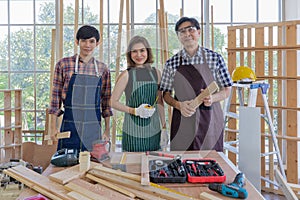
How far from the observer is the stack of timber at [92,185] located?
0.96 metres

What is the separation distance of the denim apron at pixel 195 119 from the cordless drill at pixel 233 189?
13.5 inches

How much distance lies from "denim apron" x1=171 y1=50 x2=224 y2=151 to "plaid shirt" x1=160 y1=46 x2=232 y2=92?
23 millimetres

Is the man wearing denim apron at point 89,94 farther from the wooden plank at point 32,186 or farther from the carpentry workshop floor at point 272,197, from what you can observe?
the carpentry workshop floor at point 272,197

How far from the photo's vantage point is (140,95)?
1183mm

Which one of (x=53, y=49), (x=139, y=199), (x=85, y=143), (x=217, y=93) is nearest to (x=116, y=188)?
(x=139, y=199)

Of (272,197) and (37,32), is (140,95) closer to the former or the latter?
(272,197)

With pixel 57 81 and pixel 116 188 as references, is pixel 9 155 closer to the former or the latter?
pixel 57 81

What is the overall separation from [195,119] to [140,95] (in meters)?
0.38

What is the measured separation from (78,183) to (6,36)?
2.65 meters

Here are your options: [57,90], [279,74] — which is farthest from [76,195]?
[279,74]

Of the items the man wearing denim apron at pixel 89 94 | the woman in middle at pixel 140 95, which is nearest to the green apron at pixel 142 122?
the woman in middle at pixel 140 95

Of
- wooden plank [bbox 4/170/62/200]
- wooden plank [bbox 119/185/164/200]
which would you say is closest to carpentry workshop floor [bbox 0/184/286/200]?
wooden plank [bbox 4/170/62/200]

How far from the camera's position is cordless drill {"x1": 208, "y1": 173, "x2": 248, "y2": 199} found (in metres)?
0.97

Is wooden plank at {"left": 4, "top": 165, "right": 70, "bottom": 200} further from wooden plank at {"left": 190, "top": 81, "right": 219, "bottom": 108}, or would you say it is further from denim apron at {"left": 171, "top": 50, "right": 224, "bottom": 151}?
wooden plank at {"left": 190, "top": 81, "right": 219, "bottom": 108}
